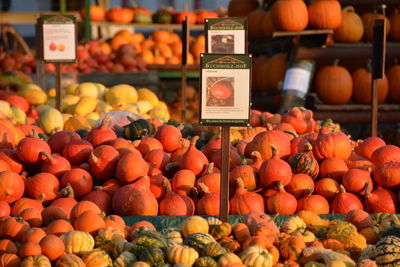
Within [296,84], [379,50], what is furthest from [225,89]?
[296,84]

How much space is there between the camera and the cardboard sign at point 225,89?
3.51 m

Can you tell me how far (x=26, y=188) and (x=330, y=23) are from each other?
5.24m

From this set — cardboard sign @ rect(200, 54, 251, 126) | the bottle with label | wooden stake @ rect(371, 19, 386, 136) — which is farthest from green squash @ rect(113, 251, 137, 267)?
the bottle with label

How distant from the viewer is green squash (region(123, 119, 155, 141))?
494 cm

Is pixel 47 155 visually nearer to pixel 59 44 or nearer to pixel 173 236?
pixel 173 236

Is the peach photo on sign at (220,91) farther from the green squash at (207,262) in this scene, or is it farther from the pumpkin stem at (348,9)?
the pumpkin stem at (348,9)

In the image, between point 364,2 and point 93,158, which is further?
point 364,2

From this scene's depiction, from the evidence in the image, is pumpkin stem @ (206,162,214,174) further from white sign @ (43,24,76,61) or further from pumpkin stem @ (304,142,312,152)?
white sign @ (43,24,76,61)

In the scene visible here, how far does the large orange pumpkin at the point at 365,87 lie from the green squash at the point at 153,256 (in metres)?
6.11

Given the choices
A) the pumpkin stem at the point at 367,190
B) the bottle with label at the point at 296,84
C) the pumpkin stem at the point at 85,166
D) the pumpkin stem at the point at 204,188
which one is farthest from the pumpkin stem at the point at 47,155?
the bottle with label at the point at 296,84

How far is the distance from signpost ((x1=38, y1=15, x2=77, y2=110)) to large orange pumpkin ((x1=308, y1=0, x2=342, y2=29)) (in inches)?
123

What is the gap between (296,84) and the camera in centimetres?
827

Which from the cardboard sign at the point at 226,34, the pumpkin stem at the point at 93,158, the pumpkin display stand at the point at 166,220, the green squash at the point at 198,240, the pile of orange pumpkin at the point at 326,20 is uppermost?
the pile of orange pumpkin at the point at 326,20

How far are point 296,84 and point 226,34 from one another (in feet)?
9.33
